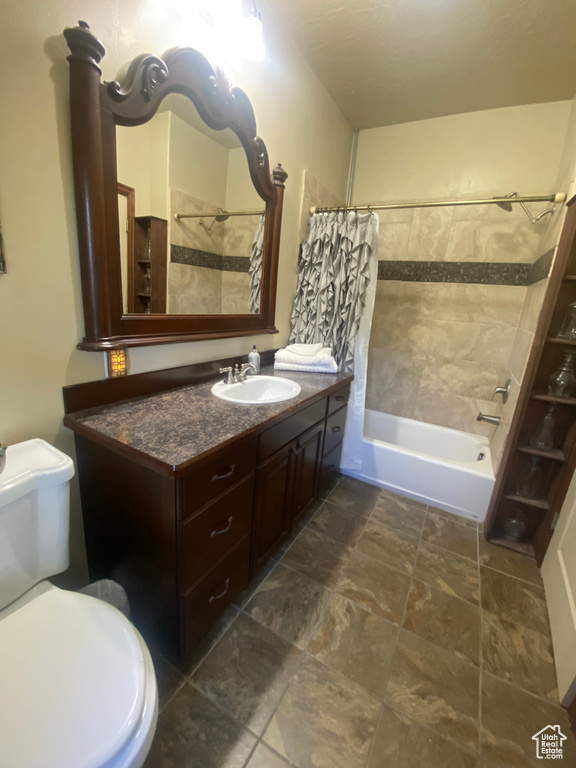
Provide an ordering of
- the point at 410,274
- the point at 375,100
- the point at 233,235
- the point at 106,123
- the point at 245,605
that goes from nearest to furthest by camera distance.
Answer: the point at 106,123, the point at 245,605, the point at 233,235, the point at 375,100, the point at 410,274

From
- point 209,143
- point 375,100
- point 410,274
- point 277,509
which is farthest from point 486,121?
point 277,509

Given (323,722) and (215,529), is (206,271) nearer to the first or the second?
(215,529)

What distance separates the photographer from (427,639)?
3.99 ft

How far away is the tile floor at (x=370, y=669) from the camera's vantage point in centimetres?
91

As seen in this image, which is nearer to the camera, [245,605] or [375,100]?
[245,605]

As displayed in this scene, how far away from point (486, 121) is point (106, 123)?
7.69ft

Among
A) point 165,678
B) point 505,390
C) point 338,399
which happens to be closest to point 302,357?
point 338,399

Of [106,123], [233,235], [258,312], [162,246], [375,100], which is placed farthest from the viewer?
[375,100]

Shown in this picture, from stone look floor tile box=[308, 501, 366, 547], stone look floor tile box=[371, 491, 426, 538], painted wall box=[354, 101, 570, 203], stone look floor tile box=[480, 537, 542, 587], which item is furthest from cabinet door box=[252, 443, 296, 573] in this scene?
painted wall box=[354, 101, 570, 203]

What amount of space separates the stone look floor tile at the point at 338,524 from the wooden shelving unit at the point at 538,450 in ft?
2.43

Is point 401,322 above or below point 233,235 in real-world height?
below

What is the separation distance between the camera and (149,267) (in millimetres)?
1151

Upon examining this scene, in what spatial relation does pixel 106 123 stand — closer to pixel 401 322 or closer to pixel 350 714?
pixel 350 714
